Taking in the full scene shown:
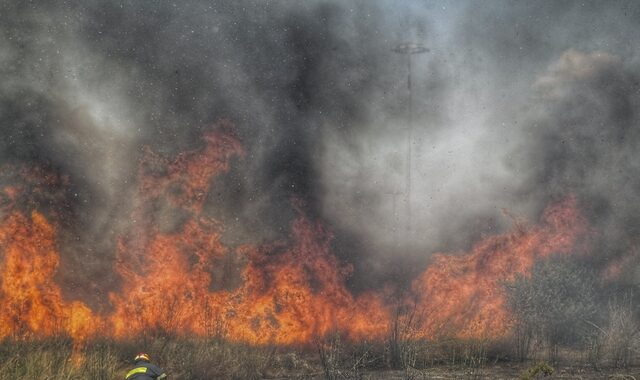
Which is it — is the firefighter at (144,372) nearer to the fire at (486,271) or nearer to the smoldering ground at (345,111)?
the smoldering ground at (345,111)

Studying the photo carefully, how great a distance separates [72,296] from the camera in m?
18.9

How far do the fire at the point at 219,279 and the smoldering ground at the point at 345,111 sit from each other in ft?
2.22

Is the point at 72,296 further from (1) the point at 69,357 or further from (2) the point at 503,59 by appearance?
(2) the point at 503,59

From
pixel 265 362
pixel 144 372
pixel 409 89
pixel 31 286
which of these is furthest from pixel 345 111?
pixel 144 372

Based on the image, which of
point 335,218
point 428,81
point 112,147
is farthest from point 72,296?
point 428,81

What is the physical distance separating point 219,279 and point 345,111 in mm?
9321

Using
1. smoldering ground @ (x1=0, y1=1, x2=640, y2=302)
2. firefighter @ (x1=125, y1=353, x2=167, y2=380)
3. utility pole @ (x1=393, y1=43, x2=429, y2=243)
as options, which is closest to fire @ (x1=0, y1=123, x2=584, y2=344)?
smoldering ground @ (x1=0, y1=1, x2=640, y2=302)

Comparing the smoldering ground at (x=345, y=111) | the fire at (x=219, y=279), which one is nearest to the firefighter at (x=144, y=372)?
the fire at (x=219, y=279)

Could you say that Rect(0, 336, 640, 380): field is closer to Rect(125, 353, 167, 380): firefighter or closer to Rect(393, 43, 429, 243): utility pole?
Rect(125, 353, 167, 380): firefighter

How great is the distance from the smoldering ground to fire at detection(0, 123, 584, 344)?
0.68 metres

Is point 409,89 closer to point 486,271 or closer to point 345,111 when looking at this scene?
point 345,111

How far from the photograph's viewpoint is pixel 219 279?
20031mm

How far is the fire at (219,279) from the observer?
17.9 m

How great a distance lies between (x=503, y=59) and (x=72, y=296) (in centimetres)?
2081
